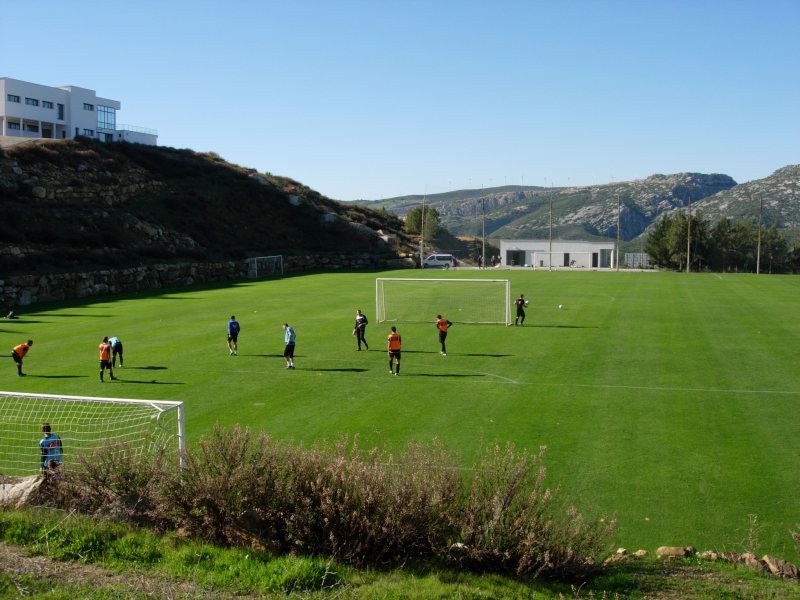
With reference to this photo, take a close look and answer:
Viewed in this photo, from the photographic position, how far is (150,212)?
68.4 meters

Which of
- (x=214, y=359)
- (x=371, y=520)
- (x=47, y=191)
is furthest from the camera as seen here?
(x=47, y=191)

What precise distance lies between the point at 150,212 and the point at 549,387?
5482 cm

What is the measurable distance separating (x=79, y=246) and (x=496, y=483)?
5021 centimetres

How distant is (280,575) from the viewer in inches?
314

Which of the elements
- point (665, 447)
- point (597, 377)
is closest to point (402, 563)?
point (665, 447)

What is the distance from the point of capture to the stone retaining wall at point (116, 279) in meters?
42.0

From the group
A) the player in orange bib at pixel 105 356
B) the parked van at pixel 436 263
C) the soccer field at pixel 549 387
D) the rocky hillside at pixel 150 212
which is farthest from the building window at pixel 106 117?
the player in orange bib at pixel 105 356

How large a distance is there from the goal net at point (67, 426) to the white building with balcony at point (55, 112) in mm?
83791

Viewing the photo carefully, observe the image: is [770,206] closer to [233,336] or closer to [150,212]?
[150,212]

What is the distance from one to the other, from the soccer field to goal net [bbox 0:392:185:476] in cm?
132

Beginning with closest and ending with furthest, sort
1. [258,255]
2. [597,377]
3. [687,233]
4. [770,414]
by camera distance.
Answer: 1. [770,414]
2. [597,377]
3. [258,255]
4. [687,233]

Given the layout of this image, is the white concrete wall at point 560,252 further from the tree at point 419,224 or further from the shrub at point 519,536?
the shrub at point 519,536

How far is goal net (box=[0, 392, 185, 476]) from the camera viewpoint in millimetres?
14461

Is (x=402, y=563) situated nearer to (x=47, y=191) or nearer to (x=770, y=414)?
(x=770, y=414)
